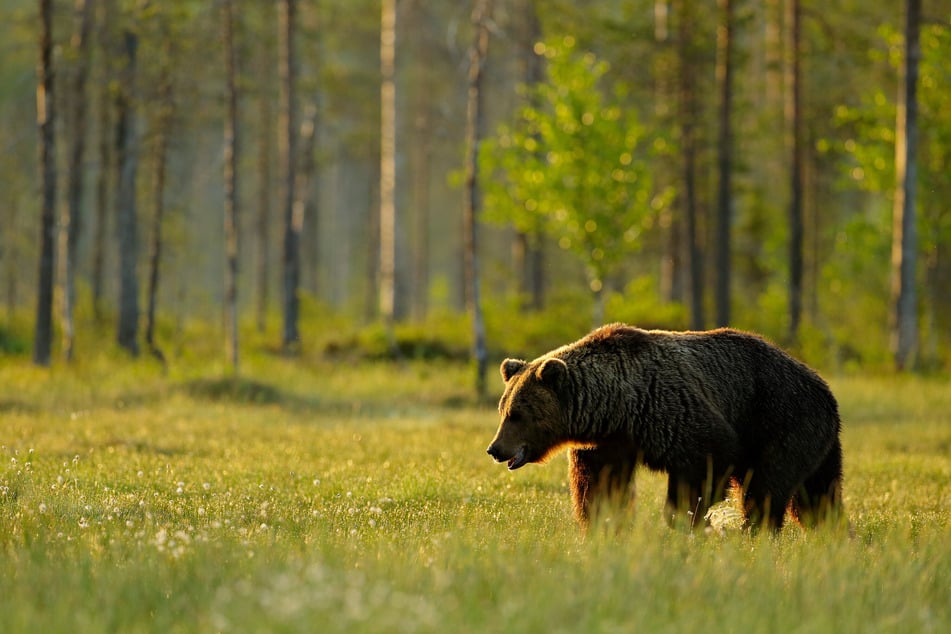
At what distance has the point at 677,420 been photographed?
7.72 metres

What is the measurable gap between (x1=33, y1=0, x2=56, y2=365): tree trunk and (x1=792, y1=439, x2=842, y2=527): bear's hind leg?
659 inches

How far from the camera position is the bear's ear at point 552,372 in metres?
7.68

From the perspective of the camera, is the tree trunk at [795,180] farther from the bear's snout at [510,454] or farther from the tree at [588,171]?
the bear's snout at [510,454]

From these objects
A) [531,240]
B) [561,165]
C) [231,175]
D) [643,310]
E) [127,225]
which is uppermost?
[561,165]

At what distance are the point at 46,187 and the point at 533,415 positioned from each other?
16416 mm

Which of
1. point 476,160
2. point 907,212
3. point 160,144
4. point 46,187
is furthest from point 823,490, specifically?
point 160,144

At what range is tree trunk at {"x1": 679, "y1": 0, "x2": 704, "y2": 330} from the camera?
27781 millimetres

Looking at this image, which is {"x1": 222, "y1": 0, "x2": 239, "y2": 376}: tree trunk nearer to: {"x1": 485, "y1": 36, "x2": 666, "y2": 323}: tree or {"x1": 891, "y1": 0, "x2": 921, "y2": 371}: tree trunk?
{"x1": 485, "y1": 36, "x2": 666, "y2": 323}: tree

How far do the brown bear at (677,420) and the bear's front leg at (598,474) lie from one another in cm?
1

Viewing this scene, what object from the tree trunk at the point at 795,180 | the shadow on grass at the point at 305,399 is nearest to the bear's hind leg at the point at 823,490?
the shadow on grass at the point at 305,399

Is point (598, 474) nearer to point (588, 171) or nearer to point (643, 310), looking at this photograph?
point (588, 171)

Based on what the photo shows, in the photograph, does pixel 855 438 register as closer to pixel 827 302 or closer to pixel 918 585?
pixel 918 585

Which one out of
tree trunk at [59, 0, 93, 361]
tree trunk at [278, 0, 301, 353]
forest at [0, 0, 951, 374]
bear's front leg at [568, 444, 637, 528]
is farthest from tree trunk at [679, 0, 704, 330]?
bear's front leg at [568, 444, 637, 528]

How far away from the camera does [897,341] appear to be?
24156 mm
